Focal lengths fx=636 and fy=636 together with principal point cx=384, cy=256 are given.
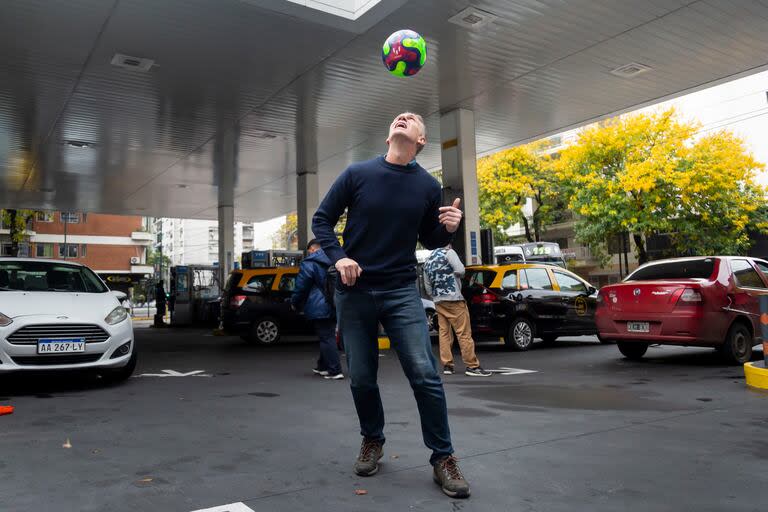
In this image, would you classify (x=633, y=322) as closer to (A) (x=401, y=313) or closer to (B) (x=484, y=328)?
(B) (x=484, y=328)

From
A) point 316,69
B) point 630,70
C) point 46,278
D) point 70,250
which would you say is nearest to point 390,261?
point 46,278

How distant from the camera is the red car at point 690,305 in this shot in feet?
27.8

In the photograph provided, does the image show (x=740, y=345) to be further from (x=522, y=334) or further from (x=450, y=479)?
(x=450, y=479)

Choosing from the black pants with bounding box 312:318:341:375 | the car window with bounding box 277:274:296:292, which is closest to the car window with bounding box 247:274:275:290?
the car window with bounding box 277:274:296:292

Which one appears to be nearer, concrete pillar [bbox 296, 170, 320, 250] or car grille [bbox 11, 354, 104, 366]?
car grille [bbox 11, 354, 104, 366]

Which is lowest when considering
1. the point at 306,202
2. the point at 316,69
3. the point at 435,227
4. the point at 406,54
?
the point at 435,227

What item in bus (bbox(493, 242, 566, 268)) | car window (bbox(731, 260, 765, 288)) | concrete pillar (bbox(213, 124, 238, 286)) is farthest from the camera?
bus (bbox(493, 242, 566, 268))

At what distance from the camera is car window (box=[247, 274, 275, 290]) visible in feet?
46.5

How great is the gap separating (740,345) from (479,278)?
4474 mm

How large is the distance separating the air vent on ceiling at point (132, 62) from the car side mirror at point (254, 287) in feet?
16.1

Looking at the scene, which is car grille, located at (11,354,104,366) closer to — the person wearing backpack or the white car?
the white car

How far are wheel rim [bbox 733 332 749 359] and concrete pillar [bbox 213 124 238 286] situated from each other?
493 inches

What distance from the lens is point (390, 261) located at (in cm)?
356

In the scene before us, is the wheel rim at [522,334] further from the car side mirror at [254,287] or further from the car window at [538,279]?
the car side mirror at [254,287]
